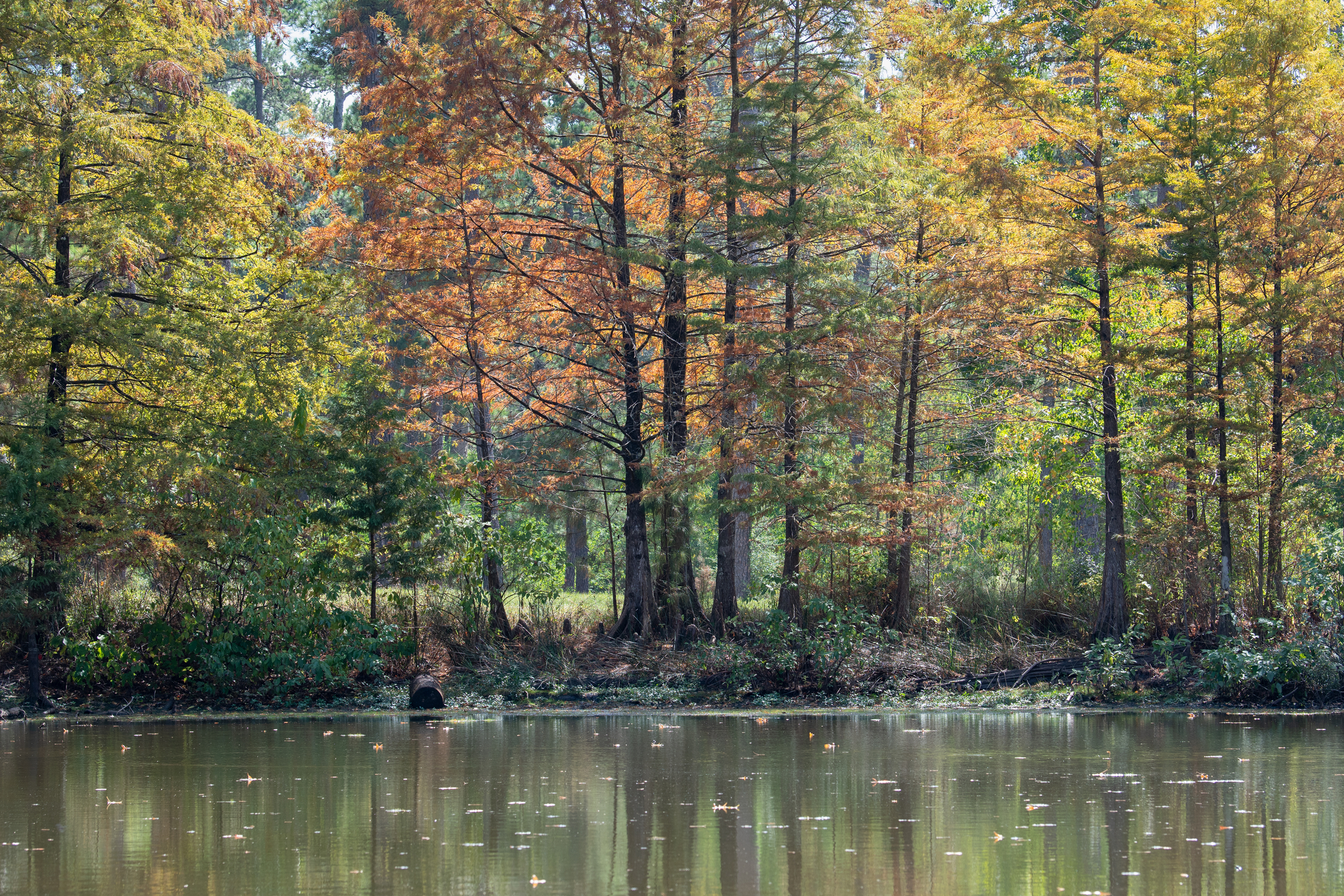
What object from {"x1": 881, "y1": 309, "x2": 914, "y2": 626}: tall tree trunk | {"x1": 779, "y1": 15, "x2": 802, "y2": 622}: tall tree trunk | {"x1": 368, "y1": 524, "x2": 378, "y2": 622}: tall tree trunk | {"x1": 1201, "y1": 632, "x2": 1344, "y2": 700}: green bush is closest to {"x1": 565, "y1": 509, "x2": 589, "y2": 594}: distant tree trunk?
{"x1": 881, "y1": 309, "x2": 914, "y2": 626}: tall tree trunk

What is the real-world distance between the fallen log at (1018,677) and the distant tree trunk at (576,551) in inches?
576

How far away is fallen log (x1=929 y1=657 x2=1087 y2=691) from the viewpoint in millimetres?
16391

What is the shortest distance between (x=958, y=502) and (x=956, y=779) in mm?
7829

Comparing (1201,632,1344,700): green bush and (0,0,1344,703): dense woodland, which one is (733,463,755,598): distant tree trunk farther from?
(1201,632,1344,700): green bush

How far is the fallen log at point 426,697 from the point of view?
51.0 ft

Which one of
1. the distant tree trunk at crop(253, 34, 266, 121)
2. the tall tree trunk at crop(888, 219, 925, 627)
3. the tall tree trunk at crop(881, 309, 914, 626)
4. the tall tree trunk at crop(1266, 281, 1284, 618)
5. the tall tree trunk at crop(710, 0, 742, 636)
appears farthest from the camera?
the distant tree trunk at crop(253, 34, 266, 121)

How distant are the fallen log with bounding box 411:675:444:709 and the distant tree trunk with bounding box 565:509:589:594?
47.1 ft

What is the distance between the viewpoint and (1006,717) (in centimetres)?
1445

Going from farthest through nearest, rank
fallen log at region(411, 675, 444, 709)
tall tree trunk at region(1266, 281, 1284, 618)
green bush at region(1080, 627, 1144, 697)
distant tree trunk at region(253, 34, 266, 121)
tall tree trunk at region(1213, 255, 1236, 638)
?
distant tree trunk at region(253, 34, 266, 121), tall tree trunk at region(1213, 255, 1236, 638), tall tree trunk at region(1266, 281, 1284, 618), green bush at region(1080, 627, 1144, 697), fallen log at region(411, 675, 444, 709)

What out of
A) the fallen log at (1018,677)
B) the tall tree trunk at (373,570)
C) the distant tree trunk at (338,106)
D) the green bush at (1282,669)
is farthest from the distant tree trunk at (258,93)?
the green bush at (1282,669)

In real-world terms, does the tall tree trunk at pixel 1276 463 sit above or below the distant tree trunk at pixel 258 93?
below

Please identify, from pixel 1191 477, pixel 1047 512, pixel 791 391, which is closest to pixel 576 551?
pixel 1047 512

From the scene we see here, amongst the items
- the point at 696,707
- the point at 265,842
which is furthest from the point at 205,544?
the point at 265,842

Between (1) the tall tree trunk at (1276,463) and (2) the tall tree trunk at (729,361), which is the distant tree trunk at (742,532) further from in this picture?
(1) the tall tree trunk at (1276,463)
